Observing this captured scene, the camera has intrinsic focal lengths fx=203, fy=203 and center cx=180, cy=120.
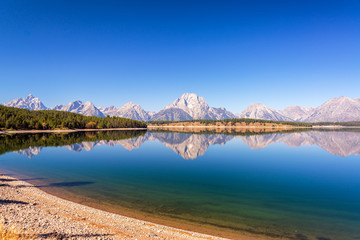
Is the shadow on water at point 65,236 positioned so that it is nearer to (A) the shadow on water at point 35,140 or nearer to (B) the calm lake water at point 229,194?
(B) the calm lake water at point 229,194

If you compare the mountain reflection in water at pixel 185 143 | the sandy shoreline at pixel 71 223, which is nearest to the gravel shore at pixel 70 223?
the sandy shoreline at pixel 71 223

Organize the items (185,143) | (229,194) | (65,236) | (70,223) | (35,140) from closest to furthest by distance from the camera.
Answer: (65,236)
(70,223)
(229,194)
(35,140)
(185,143)

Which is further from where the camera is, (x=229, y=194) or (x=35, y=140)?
(x=35, y=140)

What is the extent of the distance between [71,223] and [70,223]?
76 mm

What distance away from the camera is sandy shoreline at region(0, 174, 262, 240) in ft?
49.2

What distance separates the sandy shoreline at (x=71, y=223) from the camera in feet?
49.2

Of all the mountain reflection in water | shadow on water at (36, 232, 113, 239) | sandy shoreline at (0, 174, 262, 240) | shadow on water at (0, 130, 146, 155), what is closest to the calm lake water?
sandy shoreline at (0, 174, 262, 240)

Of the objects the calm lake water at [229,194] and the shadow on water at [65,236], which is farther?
the calm lake water at [229,194]

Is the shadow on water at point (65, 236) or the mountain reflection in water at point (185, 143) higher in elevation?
the shadow on water at point (65, 236)

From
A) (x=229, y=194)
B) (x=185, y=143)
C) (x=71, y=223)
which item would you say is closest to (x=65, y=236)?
(x=71, y=223)

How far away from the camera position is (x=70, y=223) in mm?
16750

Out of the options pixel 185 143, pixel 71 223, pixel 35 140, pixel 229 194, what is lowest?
pixel 185 143

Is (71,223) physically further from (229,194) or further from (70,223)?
(229,194)

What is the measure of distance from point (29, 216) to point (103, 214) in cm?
624
